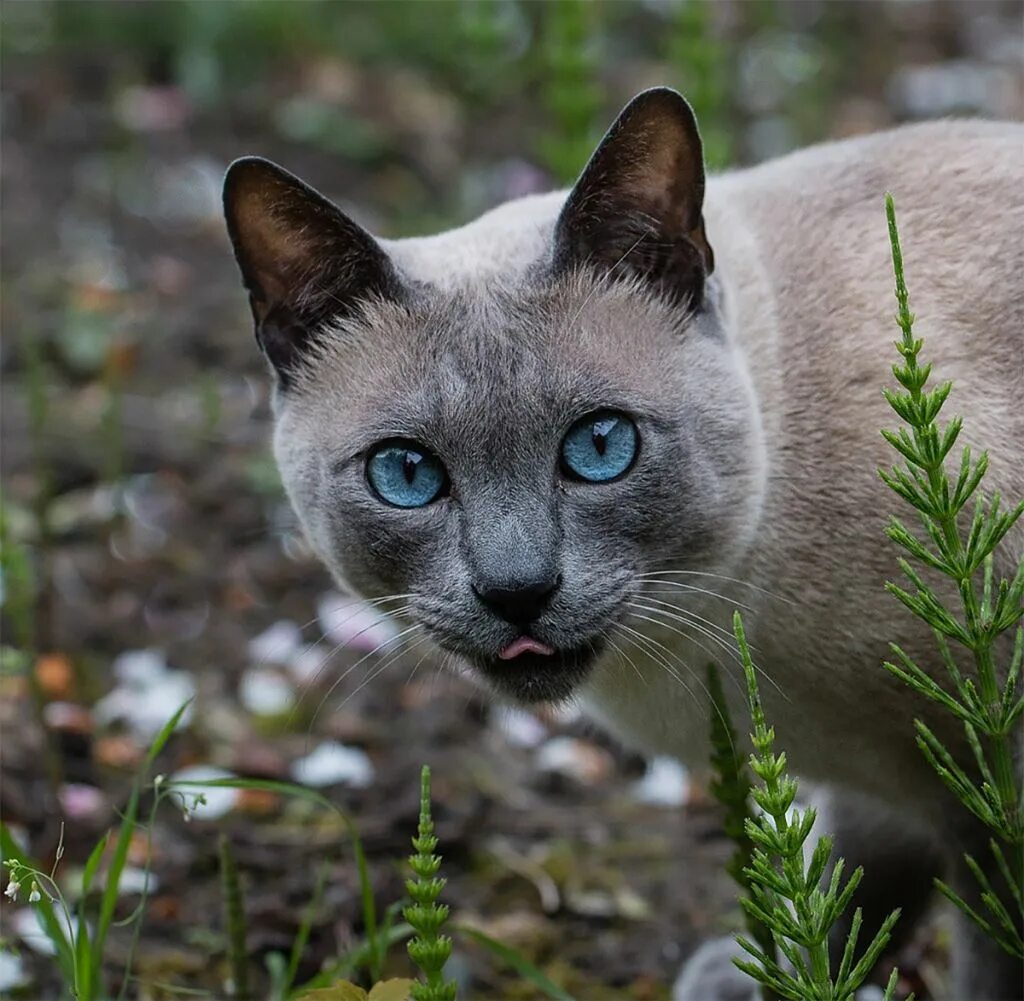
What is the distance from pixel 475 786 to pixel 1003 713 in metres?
1.60

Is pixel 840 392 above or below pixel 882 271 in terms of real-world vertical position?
below

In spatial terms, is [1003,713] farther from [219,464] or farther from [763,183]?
[219,464]

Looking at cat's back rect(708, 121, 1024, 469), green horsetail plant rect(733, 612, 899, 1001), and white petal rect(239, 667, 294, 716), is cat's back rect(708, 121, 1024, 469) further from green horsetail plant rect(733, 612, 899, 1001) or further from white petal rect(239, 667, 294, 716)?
white petal rect(239, 667, 294, 716)

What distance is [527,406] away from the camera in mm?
2023

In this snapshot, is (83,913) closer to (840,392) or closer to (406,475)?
(406,475)

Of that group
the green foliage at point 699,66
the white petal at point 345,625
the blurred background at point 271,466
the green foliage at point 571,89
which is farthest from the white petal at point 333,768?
the green foliage at point 699,66

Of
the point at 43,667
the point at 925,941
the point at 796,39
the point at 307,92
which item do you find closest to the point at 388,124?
the point at 307,92

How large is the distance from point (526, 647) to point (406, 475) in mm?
297

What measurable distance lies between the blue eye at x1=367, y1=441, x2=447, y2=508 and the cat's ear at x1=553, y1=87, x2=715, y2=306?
334 millimetres

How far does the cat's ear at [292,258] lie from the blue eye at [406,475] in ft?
0.80

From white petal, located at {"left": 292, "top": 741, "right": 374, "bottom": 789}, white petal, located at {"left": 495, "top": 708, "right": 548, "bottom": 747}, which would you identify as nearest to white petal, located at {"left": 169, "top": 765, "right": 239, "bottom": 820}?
white petal, located at {"left": 292, "top": 741, "right": 374, "bottom": 789}

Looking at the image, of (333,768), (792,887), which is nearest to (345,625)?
(333,768)

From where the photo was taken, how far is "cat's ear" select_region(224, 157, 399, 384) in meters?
2.11

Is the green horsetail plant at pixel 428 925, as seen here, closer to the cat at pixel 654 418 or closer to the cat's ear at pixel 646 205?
the cat at pixel 654 418
